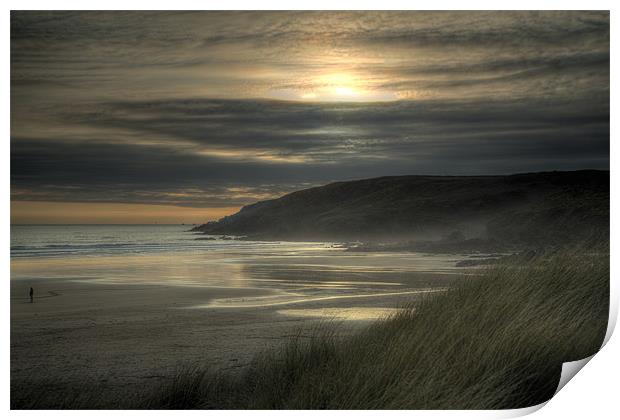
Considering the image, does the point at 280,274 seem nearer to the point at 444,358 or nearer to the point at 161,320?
the point at 161,320

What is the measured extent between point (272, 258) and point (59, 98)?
15.2 ft

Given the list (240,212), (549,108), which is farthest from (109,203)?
(549,108)

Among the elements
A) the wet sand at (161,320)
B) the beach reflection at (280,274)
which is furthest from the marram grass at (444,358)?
the beach reflection at (280,274)

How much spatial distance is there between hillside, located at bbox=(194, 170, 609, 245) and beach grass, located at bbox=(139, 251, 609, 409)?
1.17 m

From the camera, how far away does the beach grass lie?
14.5 ft

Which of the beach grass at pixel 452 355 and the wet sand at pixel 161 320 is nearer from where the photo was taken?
the beach grass at pixel 452 355

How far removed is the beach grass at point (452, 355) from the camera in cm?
442

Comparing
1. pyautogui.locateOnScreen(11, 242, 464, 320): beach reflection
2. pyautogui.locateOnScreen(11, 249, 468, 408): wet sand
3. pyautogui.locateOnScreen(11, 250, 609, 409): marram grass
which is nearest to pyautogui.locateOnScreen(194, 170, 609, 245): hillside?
pyautogui.locateOnScreen(11, 242, 464, 320): beach reflection

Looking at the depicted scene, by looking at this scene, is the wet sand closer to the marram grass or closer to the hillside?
the marram grass

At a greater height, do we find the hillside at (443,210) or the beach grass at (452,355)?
→ the hillside at (443,210)

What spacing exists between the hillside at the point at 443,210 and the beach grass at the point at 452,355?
3.85ft

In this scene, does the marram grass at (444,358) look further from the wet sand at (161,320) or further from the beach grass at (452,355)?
the wet sand at (161,320)

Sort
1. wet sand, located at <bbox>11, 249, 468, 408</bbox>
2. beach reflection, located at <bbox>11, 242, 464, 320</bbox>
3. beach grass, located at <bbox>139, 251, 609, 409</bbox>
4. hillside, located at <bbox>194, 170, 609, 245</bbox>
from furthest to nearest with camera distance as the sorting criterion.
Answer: beach reflection, located at <bbox>11, 242, 464, 320</bbox>, hillside, located at <bbox>194, 170, 609, 245</bbox>, wet sand, located at <bbox>11, 249, 468, 408</bbox>, beach grass, located at <bbox>139, 251, 609, 409</bbox>

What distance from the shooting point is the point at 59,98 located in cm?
586
